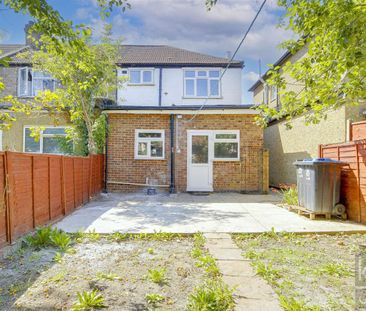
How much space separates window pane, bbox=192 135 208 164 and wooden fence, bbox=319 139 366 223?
5.45 metres

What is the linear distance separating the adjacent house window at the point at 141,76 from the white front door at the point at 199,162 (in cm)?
678

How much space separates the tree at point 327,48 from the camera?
3.69 meters

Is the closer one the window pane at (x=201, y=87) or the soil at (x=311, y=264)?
the soil at (x=311, y=264)

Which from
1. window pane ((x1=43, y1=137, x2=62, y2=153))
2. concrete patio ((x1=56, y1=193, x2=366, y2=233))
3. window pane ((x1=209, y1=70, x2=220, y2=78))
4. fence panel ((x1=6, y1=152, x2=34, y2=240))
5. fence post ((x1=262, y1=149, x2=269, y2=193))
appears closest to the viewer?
fence panel ((x1=6, y1=152, x2=34, y2=240))

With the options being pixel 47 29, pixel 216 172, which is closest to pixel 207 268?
pixel 47 29

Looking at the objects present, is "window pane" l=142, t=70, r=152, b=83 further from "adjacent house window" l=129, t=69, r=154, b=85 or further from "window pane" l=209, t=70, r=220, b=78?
"window pane" l=209, t=70, r=220, b=78

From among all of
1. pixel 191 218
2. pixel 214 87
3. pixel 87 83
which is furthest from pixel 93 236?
pixel 214 87

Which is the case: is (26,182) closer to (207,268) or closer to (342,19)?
(207,268)

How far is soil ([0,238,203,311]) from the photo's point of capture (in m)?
2.95

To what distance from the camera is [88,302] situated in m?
2.83

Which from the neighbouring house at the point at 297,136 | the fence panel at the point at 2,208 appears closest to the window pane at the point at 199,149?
the neighbouring house at the point at 297,136

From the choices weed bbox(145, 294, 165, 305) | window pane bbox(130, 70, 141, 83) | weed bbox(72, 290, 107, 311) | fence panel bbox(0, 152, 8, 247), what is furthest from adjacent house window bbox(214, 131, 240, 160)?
weed bbox(72, 290, 107, 311)

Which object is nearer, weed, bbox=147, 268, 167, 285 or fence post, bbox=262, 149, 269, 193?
weed, bbox=147, 268, 167, 285

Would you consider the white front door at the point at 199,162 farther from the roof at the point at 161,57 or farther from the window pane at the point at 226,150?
the roof at the point at 161,57
